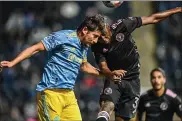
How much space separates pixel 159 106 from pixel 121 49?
2072 millimetres

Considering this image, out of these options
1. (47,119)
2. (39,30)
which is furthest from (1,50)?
(47,119)

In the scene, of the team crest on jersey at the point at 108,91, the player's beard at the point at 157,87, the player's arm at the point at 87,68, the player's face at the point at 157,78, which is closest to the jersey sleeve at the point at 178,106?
the player's beard at the point at 157,87

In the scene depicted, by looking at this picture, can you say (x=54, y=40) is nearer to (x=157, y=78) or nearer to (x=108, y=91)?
(x=108, y=91)

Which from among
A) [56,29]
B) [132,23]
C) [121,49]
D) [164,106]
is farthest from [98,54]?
[56,29]

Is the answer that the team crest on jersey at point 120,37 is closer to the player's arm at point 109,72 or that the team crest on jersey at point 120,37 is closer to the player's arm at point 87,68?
the player's arm at point 109,72

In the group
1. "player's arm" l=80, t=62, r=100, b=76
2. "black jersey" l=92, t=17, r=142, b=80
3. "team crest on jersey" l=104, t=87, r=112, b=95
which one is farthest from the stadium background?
"player's arm" l=80, t=62, r=100, b=76

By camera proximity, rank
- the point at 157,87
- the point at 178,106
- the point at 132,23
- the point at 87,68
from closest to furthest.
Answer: the point at 87,68
the point at 132,23
the point at 157,87
the point at 178,106

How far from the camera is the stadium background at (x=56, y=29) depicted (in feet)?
36.0

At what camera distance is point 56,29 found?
36.4 ft

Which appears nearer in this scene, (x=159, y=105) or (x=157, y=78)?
(x=157, y=78)

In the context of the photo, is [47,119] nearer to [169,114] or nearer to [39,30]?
A: [169,114]

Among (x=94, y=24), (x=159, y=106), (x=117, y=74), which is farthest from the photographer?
(x=159, y=106)

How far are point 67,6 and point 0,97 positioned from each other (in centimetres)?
206

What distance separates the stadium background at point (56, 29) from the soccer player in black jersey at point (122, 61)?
295 cm
